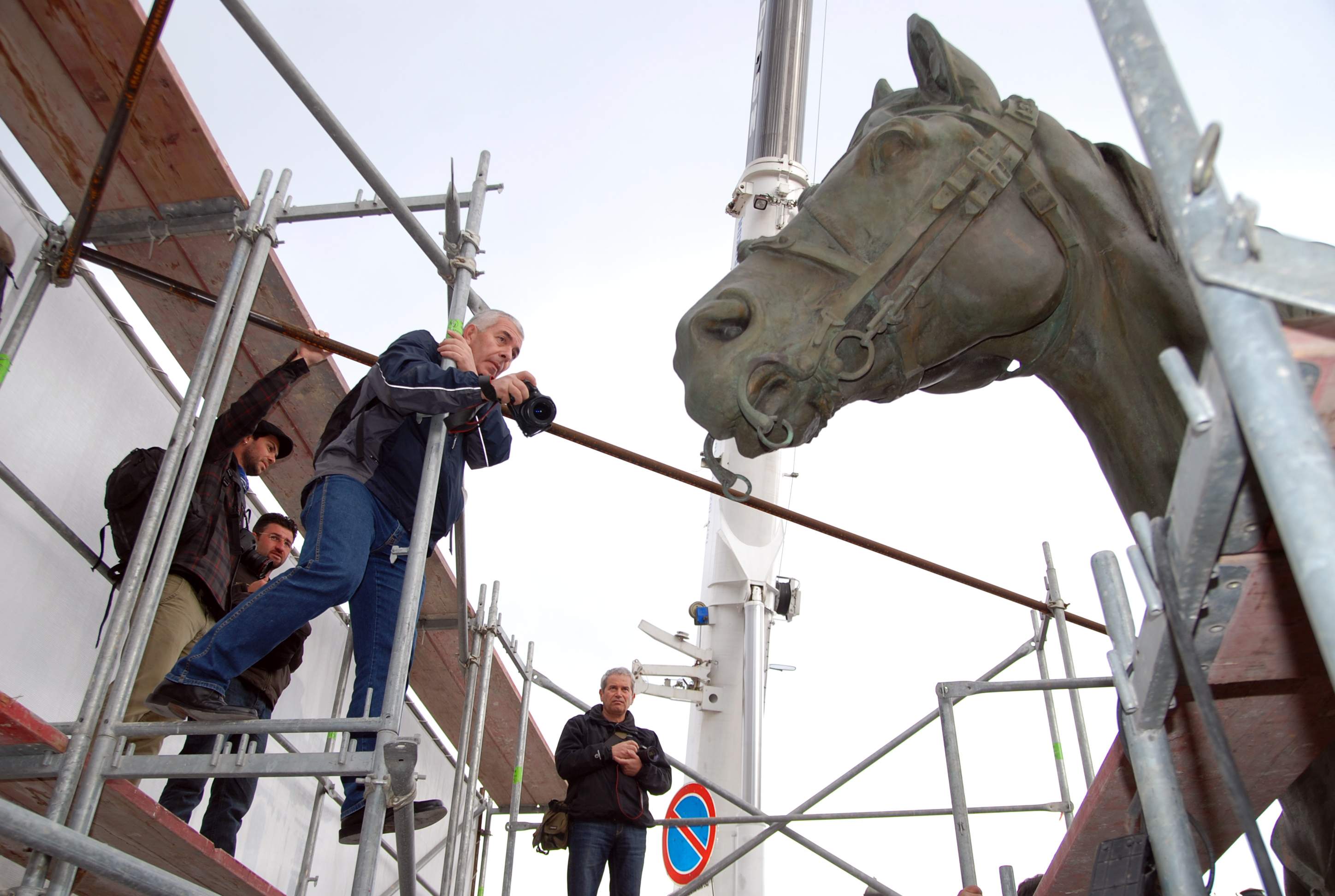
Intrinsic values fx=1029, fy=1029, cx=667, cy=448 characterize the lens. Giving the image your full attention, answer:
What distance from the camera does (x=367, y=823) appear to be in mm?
2707

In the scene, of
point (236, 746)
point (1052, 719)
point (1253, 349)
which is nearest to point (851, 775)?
point (1052, 719)

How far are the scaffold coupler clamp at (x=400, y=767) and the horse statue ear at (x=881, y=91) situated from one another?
2.24m

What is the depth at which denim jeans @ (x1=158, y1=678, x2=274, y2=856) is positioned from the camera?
12.6 feet

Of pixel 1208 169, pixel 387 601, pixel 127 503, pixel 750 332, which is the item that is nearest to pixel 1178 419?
pixel 750 332

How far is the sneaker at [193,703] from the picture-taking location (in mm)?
2828

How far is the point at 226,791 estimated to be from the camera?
4.10 m

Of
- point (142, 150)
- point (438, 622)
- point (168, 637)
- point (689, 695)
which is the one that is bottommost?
point (168, 637)

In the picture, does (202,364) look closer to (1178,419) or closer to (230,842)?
(230,842)

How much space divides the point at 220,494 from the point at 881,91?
278cm

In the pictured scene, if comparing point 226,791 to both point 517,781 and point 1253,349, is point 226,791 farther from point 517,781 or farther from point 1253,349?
point 1253,349

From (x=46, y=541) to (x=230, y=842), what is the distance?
1390 millimetres

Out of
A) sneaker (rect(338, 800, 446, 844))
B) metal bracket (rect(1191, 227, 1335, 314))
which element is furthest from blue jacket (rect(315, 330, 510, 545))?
metal bracket (rect(1191, 227, 1335, 314))

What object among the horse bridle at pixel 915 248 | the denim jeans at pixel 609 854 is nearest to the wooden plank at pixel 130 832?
the denim jeans at pixel 609 854

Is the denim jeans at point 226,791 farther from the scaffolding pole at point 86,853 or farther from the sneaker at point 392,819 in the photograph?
the scaffolding pole at point 86,853
